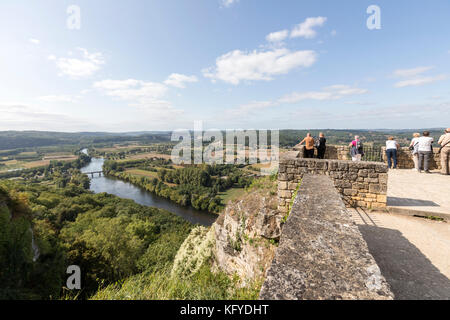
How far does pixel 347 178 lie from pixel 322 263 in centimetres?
392

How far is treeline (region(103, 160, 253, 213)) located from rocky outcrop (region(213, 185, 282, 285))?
1400 inches

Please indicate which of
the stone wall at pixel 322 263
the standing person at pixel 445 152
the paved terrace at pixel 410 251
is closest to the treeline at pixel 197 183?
the standing person at pixel 445 152

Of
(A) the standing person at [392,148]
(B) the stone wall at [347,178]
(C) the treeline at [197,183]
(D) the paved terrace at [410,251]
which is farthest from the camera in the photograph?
(C) the treeline at [197,183]

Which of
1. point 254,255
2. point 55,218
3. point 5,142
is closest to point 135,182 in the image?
point 55,218

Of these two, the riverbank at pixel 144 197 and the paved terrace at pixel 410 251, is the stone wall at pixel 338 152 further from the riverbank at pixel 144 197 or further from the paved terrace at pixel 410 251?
the riverbank at pixel 144 197

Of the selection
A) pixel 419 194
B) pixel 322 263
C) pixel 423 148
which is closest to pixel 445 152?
pixel 423 148

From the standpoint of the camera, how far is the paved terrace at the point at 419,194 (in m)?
4.45

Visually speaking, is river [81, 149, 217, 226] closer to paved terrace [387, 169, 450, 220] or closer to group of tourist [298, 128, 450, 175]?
group of tourist [298, 128, 450, 175]

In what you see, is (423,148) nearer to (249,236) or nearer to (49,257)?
(249,236)

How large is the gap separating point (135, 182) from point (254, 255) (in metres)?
72.6

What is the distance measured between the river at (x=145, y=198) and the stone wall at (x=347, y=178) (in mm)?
33584

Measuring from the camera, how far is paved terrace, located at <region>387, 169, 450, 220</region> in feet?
14.6

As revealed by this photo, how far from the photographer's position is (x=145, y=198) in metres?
54.1
